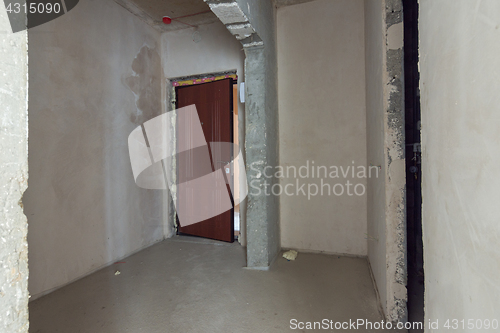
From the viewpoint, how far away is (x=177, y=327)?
5.74ft

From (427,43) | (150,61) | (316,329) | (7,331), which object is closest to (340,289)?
(316,329)

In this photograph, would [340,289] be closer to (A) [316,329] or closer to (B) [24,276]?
(A) [316,329]

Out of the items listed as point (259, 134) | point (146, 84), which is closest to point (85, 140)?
point (146, 84)

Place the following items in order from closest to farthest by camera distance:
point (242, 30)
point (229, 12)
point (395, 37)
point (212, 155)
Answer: point (395, 37)
point (229, 12)
point (242, 30)
point (212, 155)

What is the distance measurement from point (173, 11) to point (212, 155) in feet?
6.17

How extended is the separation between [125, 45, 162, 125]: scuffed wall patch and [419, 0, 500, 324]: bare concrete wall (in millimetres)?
3148

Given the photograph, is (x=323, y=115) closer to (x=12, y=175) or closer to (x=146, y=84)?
(x=146, y=84)

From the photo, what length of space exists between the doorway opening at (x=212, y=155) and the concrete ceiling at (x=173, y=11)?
734mm

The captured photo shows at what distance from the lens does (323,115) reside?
9.96 feet

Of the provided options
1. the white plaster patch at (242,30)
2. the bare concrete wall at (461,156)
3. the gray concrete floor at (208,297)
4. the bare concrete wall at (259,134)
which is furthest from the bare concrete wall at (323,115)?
the bare concrete wall at (461,156)

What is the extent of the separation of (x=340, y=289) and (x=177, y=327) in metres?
1.37

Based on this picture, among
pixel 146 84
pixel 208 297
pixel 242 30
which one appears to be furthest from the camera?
pixel 146 84

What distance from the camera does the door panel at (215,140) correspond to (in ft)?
11.3

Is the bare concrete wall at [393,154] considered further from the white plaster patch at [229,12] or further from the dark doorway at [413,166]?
the white plaster patch at [229,12]
